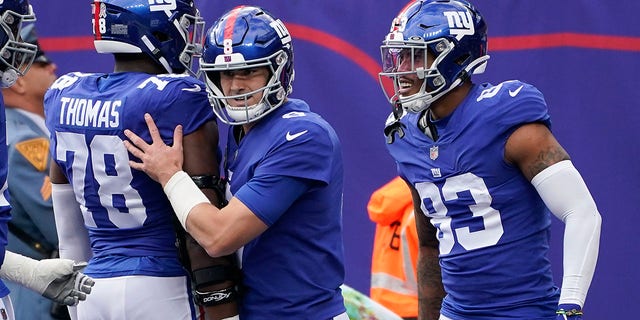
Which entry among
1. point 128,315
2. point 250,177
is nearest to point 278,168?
point 250,177

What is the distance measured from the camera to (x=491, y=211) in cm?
372

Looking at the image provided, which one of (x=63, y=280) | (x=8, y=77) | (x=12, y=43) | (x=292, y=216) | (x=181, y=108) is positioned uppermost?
(x=12, y=43)

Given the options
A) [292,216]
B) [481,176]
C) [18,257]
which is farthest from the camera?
[18,257]

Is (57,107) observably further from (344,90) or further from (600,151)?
(600,151)

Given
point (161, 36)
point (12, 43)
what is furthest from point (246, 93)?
point (12, 43)

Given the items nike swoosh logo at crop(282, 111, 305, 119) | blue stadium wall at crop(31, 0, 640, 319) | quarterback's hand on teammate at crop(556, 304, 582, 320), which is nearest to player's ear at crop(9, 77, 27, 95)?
blue stadium wall at crop(31, 0, 640, 319)

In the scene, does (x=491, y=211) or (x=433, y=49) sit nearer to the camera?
(x=491, y=211)

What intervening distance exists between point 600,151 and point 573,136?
5.6 inches

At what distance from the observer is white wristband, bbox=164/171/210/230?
3.42 meters

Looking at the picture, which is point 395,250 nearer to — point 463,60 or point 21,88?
point 463,60

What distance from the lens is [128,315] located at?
11.9 feet

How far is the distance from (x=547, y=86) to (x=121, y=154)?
2.49 metres

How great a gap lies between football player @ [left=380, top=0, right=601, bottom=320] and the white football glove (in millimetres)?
1157

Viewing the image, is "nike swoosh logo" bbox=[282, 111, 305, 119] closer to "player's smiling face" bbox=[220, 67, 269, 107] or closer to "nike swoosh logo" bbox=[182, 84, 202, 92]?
"player's smiling face" bbox=[220, 67, 269, 107]
